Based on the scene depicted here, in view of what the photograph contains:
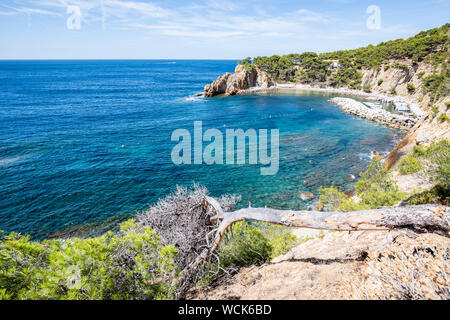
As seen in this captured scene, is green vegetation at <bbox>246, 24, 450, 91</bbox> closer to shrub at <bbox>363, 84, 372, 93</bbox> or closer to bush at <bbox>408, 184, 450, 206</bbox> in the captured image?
shrub at <bbox>363, 84, 372, 93</bbox>

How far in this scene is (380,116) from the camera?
156ft

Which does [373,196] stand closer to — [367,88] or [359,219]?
[359,219]

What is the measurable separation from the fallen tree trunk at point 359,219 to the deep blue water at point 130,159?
13933 mm

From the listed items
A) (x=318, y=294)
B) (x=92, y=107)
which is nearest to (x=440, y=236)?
(x=318, y=294)

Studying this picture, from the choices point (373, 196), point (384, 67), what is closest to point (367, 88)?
point (384, 67)

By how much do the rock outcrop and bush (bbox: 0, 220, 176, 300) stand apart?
78115mm

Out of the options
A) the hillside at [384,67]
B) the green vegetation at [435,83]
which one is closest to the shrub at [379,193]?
the hillside at [384,67]

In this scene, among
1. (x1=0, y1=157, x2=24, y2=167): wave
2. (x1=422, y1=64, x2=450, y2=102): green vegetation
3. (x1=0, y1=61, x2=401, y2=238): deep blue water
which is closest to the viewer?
(x1=0, y1=61, x2=401, y2=238): deep blue water

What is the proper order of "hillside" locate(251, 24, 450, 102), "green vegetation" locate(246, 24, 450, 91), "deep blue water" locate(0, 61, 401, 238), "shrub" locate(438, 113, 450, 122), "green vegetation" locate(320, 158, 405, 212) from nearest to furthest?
"green vegetation" locate(320, 158, 405, 212) < "deep blue water" locate(0, 61, 401, 238) < "shrub" locate(438, 113, 450, 122) < "hillside" locate(251, 24, 450, 102) < "green vegetation" locate(246, 24, 450, 91)

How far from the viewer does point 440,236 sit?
5.86 m

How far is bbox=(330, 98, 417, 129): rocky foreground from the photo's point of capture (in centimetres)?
4281

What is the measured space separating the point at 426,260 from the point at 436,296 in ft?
3.58

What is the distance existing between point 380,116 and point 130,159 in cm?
5122

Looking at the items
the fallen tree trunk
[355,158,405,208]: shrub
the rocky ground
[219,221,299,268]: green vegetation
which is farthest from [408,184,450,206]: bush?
[219,221,299,268]: green vegetation
